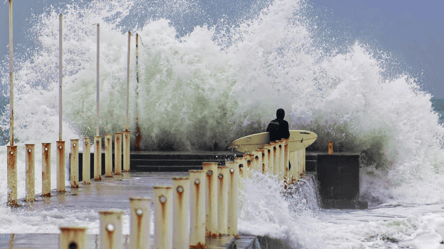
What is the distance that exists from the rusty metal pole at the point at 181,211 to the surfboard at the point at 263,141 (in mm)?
6200

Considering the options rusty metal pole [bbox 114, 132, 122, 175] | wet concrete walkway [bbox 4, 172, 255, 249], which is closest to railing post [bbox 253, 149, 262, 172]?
wet concrete walkway [bbox 4, 172, 255, 249]

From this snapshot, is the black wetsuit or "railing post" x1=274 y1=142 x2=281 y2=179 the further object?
the black wetsuit

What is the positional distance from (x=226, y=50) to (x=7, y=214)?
46.5ft

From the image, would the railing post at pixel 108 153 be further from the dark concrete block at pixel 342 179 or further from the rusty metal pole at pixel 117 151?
the dark concrete block at pixel 342 179

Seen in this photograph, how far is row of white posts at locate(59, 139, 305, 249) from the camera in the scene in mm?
3418

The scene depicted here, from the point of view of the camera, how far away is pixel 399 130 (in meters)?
17.5

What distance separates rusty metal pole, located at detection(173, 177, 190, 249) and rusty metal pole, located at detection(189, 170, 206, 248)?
1.25 ft

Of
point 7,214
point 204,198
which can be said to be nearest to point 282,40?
point 7,214

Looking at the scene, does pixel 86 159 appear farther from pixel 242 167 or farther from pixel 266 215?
pixel 266 215

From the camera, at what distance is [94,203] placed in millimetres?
8367

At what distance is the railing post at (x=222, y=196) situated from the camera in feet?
18.5

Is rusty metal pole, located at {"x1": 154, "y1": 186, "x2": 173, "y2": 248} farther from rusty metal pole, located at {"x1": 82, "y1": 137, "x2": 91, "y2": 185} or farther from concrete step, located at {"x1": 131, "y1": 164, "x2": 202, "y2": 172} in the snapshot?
concrete step, located at {"x1": 131, "y1": 164, "x2": 202, "y2": 172}

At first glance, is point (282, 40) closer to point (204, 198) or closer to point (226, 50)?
point (226, 50)

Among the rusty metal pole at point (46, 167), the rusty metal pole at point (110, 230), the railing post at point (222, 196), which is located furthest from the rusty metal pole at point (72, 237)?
the rusty metal pole at point (46, 167)
